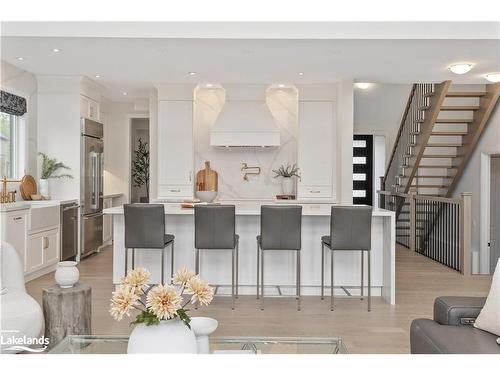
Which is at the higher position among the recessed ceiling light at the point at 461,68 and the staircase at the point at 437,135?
the recessed ceiling light at the point at 461,68

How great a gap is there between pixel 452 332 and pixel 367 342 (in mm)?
1222

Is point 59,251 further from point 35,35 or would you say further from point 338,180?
point 338,180

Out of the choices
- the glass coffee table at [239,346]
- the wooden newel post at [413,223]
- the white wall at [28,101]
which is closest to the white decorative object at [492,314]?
the glass coffee table at [239,346]

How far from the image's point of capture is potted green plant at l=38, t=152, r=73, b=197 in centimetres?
689

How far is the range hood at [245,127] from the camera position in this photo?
7641 millimetres

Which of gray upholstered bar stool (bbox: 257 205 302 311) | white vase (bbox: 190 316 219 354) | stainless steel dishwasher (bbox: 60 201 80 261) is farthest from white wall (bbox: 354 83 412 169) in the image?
white vase (bbox: 190 316 219 354)

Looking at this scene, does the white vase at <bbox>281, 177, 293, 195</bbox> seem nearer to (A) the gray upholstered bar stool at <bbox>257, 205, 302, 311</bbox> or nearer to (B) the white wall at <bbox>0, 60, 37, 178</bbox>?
(A) the gray upholstered bar stool at <bbox>257, 205, 302, 311</bbox>

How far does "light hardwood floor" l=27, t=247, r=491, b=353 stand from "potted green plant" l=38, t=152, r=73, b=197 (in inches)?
52.7

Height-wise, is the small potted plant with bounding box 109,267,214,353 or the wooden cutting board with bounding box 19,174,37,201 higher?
the wooden cutting board with bounding box 19,174,37,201

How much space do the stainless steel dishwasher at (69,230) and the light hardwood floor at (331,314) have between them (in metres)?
0.62

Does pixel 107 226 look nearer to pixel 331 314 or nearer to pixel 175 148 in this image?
pixel 175 148

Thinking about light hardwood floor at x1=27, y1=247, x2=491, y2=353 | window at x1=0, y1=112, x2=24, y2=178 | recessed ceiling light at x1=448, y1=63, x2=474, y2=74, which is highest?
recessed ceiling light at x1=448, y1=63, x2=474, y2=74

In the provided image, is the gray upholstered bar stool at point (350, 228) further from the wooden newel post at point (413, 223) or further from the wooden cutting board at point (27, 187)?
the wooden newel post at point (413, 223)
